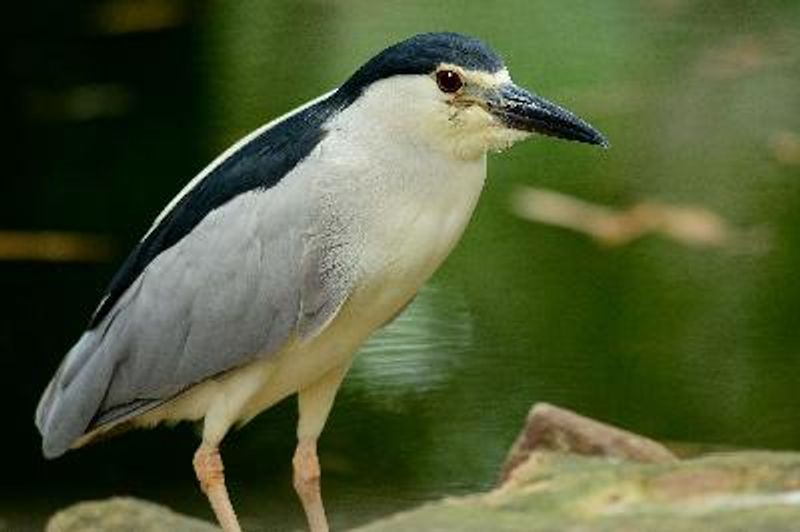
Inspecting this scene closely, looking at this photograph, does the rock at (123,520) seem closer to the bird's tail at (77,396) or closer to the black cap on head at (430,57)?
the bird's tail at (77,396)

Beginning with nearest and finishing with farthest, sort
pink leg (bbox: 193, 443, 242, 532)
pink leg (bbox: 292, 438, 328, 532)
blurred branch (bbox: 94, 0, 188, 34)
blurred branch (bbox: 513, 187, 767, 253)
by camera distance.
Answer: pink leg (bbox: 193, 443, 242, 532) < pink leg (bbox: 292, 438, 328, 532) < blurred branch (bbox: 513, 187, 767, 253) < blurred branch (bbox: 94, 0, 188, 34)

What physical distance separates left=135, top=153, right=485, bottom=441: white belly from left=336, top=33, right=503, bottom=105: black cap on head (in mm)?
171

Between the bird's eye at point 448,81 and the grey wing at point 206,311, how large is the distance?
0.30 meters

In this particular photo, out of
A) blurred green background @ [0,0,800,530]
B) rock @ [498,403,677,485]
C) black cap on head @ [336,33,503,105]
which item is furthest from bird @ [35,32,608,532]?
blurred green background @ [0,0,800,530]

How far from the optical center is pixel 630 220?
6555mm

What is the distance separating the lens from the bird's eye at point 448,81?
404 centimetres

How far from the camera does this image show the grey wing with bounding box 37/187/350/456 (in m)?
4.13

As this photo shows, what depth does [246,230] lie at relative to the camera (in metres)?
4.21

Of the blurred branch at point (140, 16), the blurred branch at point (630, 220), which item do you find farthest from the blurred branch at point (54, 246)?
the blurred branch at point (140, 16)

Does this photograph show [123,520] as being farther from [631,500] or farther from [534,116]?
[534,116]

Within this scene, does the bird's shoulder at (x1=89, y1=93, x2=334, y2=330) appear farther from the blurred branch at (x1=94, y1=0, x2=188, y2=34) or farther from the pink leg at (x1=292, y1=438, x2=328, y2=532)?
the blurred branch at (x1=94, y1=0, x2=188, y2=34)

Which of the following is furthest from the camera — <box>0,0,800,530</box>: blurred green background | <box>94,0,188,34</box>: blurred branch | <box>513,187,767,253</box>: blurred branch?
<box>94,0,188,34</box>: blurred branch

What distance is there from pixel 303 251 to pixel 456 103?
0.36 meters

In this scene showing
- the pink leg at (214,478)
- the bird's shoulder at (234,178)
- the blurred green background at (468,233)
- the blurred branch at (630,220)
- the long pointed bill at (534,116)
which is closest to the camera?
the long pointed bill at (534,116)
